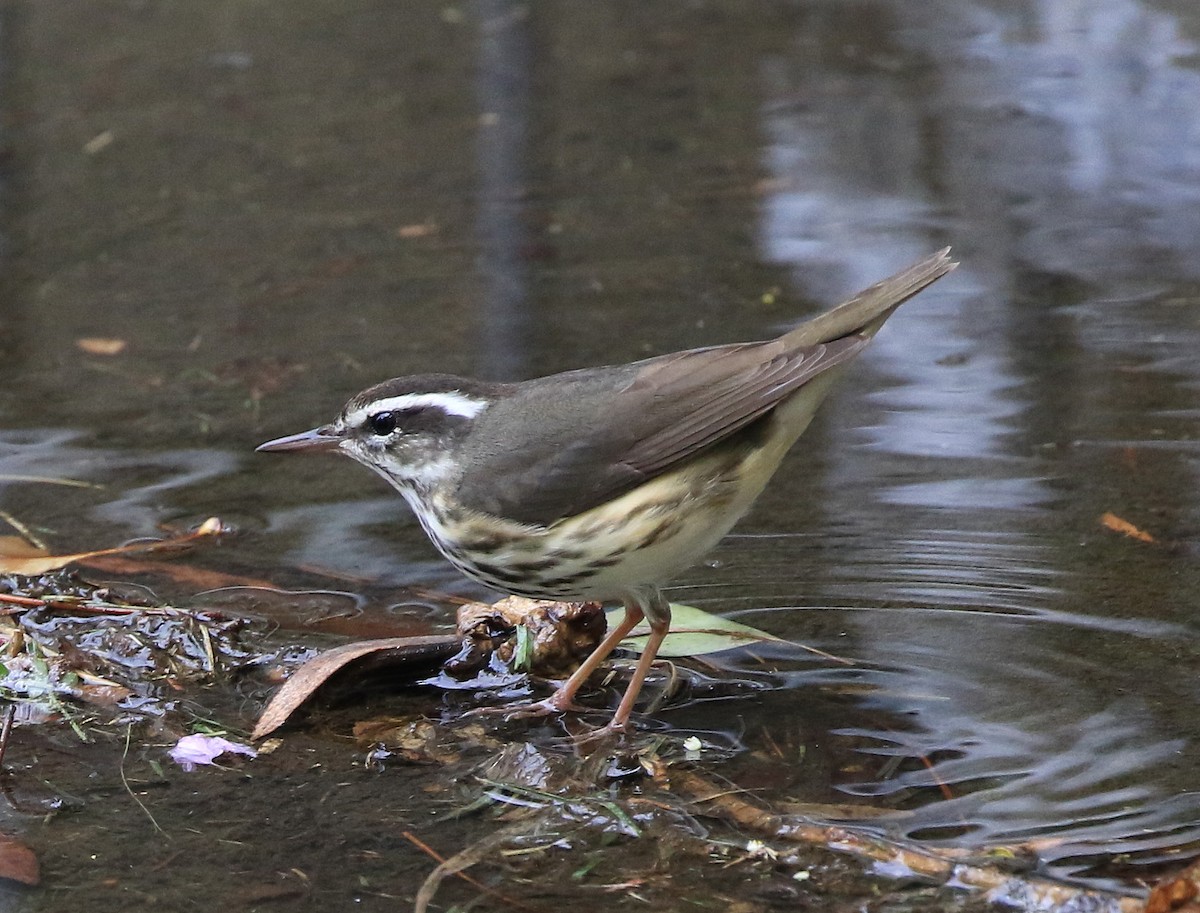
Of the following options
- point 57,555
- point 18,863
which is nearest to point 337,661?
point 18,863

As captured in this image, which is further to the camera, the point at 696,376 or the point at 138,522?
the point at 138,522

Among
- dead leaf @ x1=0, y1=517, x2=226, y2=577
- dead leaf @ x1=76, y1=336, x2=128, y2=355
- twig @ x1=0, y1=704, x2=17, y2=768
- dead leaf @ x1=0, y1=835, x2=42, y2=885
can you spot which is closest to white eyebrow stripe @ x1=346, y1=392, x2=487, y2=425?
dead leaf @ x1=0, y1=517, x2=226, y2=577

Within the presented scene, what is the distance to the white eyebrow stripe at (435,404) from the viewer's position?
532 centimetres

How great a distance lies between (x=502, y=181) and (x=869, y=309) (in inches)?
209

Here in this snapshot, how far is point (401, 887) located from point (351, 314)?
467 centimetres

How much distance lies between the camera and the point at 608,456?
5.09 m

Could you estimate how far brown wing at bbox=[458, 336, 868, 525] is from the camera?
16.5 ft

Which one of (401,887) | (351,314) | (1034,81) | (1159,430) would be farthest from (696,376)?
(1034,81)

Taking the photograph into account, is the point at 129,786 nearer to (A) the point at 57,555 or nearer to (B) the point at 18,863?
(B) the point at 18,863

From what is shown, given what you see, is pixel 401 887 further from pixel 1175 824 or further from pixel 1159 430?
pixel 1159 430

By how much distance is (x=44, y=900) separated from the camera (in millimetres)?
4055

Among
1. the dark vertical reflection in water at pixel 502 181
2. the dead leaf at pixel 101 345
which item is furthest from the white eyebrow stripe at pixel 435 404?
the dead leaf at pixel 101 345

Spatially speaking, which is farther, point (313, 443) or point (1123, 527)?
point (1123, 527)

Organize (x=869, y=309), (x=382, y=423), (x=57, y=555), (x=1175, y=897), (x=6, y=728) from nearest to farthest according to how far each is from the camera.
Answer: (x=1175, y=897) → (x=6, y=728) → (x=869, y=309) → (x=382, y=423) → (x=57, y=555)
